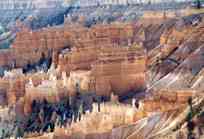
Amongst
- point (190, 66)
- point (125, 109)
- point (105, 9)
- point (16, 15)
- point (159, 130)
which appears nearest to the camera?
point (159, 130)

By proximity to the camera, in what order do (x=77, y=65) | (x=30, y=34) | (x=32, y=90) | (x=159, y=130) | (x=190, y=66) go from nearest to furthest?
1. (x=159, y=130)
2. (x=190, y=66)
3. (x=32, y=90)
4. (x=77, y=65)
5. (x=30, y=34)

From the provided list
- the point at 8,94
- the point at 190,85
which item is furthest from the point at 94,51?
the point at 190,85

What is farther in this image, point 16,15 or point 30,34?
point 16,15

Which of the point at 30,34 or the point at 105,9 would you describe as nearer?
the point at 30,34

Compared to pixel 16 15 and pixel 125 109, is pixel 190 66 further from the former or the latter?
pixel 16 15

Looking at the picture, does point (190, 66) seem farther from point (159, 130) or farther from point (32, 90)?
point (159, 130)

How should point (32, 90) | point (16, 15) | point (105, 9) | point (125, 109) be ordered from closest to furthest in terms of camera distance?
point (125, 109), point (32, 90), point (105, 9), point (16, 15)

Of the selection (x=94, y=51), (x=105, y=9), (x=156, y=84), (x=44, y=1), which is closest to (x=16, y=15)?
(x=44, y=1)

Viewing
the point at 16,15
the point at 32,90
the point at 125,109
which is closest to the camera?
the point at 125,109
